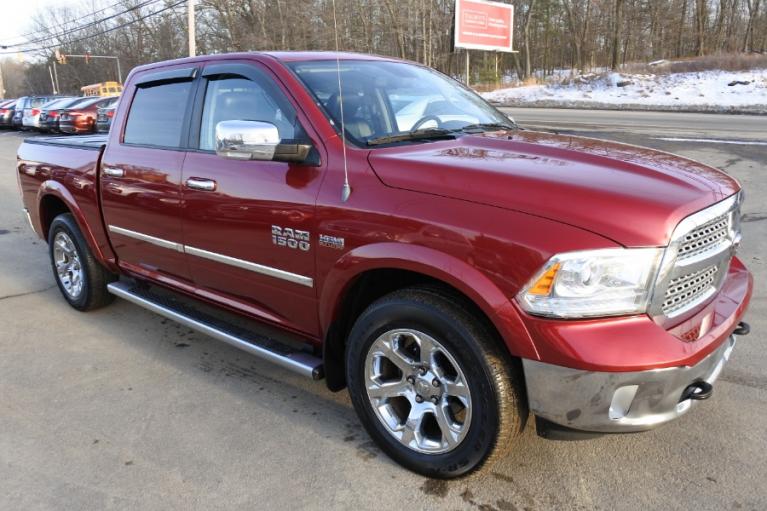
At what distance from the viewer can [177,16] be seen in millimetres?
51000

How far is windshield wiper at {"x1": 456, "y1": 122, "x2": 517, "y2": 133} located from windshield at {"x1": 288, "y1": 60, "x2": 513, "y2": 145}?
0.04ft

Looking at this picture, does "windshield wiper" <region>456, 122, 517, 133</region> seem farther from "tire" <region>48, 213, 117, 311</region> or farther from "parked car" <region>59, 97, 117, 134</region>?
"parked car" <region>59, 97, 117, 134</region>

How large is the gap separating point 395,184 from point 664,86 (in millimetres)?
31273

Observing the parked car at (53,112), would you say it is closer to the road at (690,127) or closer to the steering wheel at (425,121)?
the road at (690,127)

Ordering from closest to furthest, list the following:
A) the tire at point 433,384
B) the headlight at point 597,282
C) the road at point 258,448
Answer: the headlight at point 597,282, the tire at point 433,384, the road at point 258,448

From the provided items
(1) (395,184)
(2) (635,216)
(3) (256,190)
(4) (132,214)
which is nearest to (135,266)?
(4) (132,214)

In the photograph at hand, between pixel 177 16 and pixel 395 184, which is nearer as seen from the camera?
pixel 395 184

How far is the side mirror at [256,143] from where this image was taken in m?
2.78

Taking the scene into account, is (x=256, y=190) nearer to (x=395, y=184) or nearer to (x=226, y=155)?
(x=226, y=155)

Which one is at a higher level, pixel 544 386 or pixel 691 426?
pixel 544 386

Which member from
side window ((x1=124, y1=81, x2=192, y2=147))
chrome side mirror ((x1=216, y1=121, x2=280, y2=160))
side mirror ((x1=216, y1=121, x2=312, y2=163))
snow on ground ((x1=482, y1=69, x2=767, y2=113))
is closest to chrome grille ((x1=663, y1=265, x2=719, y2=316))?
side mirror ((x1=216, y1=121, x2=312, y2=163))

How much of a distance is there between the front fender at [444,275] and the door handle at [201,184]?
994mm

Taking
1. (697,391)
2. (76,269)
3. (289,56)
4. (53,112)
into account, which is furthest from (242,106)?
(53,112)

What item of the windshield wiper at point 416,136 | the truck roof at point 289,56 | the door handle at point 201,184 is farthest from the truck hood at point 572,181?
the door handle at point 201,184
